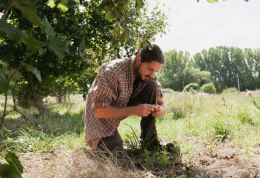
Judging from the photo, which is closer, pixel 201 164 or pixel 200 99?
pixel 201 164

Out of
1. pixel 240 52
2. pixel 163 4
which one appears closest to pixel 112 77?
pixel 163 4

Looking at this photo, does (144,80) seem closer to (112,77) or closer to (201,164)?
(112,77)

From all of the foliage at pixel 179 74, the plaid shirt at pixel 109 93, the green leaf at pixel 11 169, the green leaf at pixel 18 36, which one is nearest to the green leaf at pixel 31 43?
the green leaf at pixel 18 36

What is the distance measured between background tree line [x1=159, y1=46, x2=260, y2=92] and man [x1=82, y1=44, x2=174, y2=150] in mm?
46772

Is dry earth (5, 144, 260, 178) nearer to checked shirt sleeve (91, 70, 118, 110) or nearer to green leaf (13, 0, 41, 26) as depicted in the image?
checked shirt sleeve (91, 70, 118, 110)

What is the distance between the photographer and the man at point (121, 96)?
7.75ft

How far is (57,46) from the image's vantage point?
2.59 feet

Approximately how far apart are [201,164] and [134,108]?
88cm

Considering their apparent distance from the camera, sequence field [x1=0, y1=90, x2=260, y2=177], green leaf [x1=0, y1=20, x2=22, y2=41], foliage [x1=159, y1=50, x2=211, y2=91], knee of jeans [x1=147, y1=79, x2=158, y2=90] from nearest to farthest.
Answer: green leaf [x1=0, y1=20, x2=22, y2=41] → field [x1=0, y1=90, x2=260, y2=177] → knee of jeans [x1=147, y1=79, x2=158, y2=90] → foliage [x1=159, y1=50, x2=211, y2=91]

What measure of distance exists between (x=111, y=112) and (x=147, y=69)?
23.2 inches

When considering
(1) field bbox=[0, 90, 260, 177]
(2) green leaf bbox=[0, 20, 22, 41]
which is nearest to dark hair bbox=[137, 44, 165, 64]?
(1) field bbox=[0, 90, 260, 177]

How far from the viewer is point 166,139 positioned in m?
3.30

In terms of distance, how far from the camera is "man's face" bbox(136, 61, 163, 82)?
244 centimetres

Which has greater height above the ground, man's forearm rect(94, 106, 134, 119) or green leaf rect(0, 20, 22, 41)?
green leaf rect(0, 20, 22, 41)
